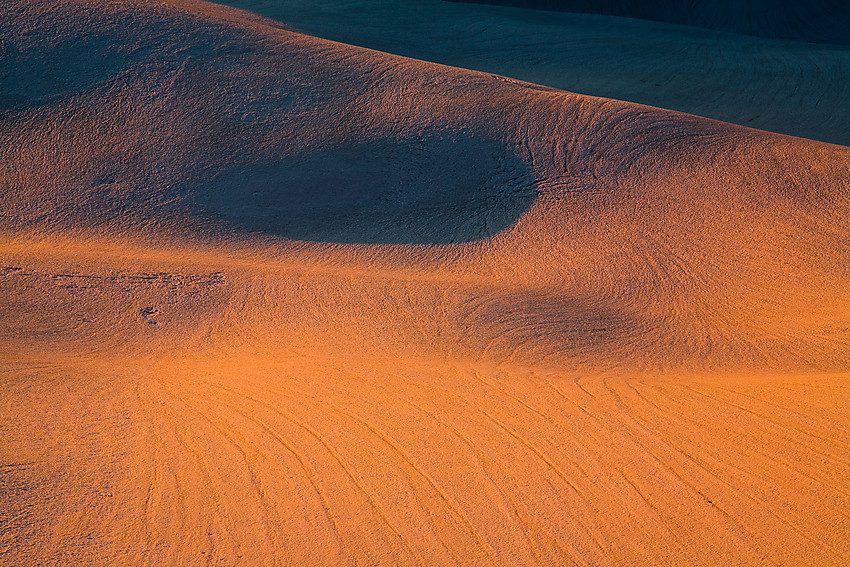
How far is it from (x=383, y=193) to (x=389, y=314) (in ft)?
9.90

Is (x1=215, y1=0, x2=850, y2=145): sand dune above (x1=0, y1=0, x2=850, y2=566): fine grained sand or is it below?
above

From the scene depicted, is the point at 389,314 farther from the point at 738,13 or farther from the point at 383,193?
the point at 738,13

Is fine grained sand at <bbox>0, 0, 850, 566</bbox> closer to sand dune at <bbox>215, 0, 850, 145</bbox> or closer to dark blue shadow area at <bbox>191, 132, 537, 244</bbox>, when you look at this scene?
dark blue shadow area at <bbox>191, 132, 537, 244</bbox>

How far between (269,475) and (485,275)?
4529mm

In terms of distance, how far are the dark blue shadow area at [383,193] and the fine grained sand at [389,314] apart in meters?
0.05

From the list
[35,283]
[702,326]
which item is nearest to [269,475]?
[35,283]

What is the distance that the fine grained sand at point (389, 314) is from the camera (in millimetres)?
3947

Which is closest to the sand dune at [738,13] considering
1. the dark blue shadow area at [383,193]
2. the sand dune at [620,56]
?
the sand dune at [620,56]

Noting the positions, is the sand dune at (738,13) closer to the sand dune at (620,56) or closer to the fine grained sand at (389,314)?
the sand dune at (620,56)

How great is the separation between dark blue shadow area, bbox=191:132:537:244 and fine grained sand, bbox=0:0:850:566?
0.15 ft

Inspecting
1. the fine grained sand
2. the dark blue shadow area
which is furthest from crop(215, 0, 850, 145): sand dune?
the dark blue shadow area

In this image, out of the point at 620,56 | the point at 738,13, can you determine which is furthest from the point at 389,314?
the point at 738,13

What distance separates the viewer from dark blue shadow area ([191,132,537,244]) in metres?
8.97

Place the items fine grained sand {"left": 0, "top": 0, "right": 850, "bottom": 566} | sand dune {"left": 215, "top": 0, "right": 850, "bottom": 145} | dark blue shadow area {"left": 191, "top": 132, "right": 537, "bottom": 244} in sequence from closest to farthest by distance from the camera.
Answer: fine grained sand {"left": 0, "top": 0, "right": 850, "bottom": 566} → dark blue shadow area {"left": 191, "top": 132, "right": 537, "bottom": 244} → sand dune {"left": 215, "top": 0, "right": 850, "bottom": 145}
